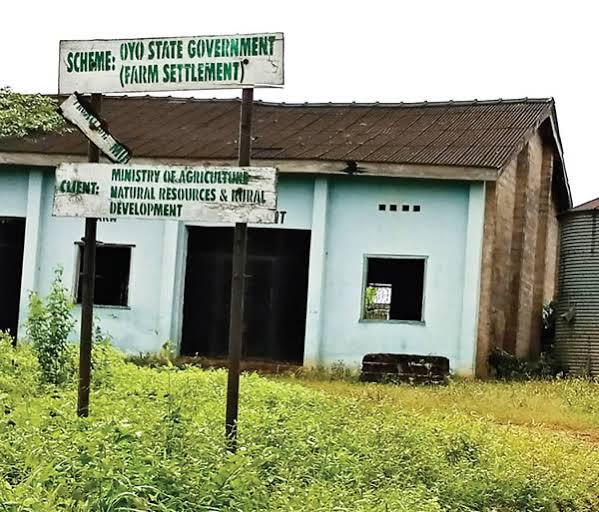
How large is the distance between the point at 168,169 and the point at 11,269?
1425cm

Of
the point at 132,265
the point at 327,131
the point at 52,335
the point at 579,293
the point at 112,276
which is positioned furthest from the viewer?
the point at 112,276

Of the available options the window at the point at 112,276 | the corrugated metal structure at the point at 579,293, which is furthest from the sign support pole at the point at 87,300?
the corrugated metal structure at the point at 579,293

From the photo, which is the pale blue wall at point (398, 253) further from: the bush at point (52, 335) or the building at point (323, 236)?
the bush at point (52, 335)

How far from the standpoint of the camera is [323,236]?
1789 centimetres

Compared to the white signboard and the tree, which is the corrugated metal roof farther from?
the white signboard

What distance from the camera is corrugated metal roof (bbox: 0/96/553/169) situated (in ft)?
58.4

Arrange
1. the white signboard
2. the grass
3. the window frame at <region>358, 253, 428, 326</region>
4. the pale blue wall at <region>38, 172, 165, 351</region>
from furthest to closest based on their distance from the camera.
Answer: the pale blue wall at <region>38, 172, 165, 351</region> < the window frame at <region>358, 253, 428, 326</region> < the grass < the white signboard

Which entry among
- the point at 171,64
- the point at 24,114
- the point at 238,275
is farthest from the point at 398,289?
the point at 171,64

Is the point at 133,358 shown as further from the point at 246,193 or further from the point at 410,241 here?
the point at 246,193

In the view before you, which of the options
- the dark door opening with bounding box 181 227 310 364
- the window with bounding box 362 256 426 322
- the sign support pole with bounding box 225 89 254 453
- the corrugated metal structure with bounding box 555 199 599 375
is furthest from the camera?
the window with bounding box 362 256 426 322

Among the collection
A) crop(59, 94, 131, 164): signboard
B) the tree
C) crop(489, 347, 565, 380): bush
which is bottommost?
crop(489, 347, 565, 380): bush

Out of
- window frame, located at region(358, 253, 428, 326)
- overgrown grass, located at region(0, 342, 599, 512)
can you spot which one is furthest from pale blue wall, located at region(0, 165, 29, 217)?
overgrown grass, located at region(0, 342, 599, 512)

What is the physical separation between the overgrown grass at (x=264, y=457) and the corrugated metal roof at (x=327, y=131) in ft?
25.7

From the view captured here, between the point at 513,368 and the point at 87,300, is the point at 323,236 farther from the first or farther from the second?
the point at 87,300
